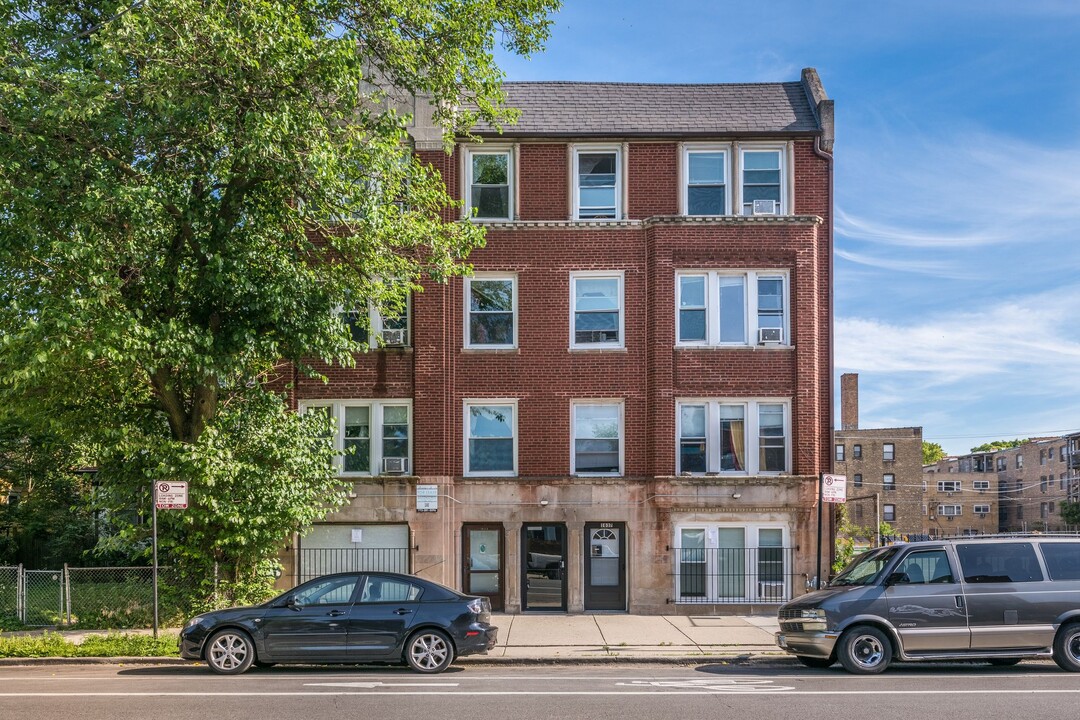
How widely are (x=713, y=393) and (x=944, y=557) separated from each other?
803 centimetres

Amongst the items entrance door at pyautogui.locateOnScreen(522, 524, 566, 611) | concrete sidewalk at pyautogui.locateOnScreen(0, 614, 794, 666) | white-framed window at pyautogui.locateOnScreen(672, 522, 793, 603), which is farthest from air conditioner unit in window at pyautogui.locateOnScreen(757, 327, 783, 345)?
entrance door at pyautogui.locateOnScreen(522, 524, 566, 611)

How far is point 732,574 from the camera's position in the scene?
20.7m

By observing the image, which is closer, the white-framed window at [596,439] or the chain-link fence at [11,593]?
the chain-link fence at [11,593]

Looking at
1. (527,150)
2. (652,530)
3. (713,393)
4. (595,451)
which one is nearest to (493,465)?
(595,451)

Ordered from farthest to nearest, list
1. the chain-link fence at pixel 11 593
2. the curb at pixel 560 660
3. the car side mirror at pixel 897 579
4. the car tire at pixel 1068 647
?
the chain-link fence at pixel 11 593 < the curb at pixel 560 660 < the car side mirror at pixel 897 579 < the car tire at pixel 1068 647

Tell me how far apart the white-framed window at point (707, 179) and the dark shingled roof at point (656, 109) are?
46 cm

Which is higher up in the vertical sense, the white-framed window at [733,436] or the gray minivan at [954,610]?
the white-framed window at [733,436]

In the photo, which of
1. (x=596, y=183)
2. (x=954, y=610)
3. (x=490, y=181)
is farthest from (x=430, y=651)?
(x=596, y=183)

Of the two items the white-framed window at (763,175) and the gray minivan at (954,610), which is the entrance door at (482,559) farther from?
the white-framed window at (763,175)

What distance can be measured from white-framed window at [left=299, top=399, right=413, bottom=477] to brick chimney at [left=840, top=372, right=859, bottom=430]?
1855 inches

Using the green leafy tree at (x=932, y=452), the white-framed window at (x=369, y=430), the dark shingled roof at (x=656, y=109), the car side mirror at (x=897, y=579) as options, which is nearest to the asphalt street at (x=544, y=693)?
the car side mirror at (x=897, y=579)

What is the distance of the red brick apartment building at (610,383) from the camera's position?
816 inches

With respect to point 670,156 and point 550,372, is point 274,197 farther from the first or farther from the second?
point 670,156

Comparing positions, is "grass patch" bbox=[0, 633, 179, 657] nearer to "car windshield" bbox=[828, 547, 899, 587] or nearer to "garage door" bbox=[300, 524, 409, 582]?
"garage door" bbox=[300, 524, 409, 582]
